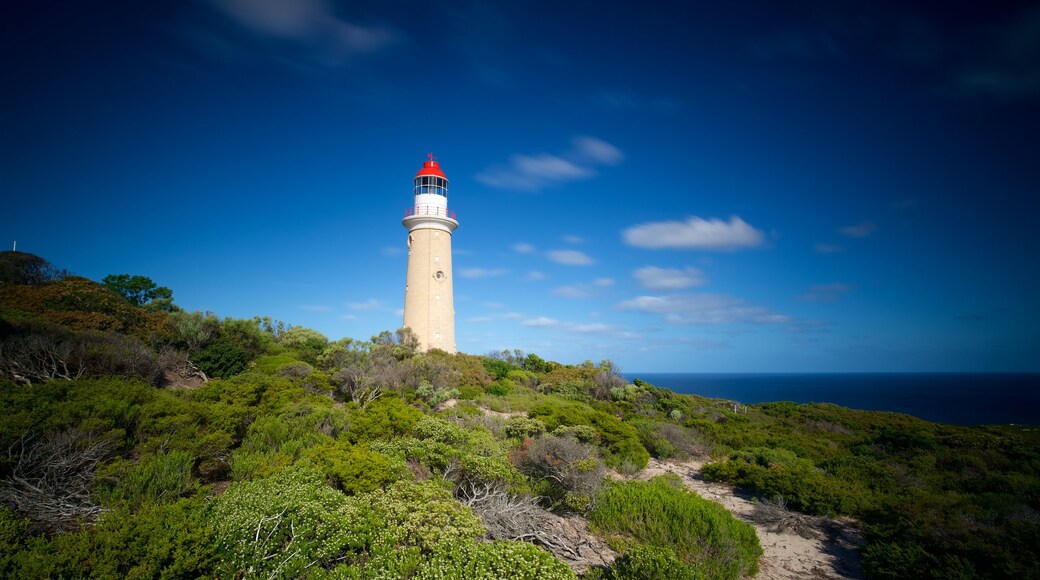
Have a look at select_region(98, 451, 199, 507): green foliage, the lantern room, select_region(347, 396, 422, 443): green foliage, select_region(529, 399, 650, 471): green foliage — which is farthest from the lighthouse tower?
select_region(98, 451, 199, 507): green foliage

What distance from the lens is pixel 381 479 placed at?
7.29 meters

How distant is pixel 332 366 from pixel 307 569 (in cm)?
1436

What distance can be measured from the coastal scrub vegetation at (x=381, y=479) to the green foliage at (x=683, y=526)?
36 millimetres

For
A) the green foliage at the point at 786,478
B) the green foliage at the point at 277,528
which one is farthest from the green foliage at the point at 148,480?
the green foliage at the point at 786,478

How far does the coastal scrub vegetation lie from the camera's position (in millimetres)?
4922

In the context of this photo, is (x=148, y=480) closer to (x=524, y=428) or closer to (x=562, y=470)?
(x=562, y=470)

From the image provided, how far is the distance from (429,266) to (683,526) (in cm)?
1681

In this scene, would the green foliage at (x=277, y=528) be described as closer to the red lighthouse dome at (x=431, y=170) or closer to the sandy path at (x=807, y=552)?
the sandy path at (x=807, y=552)

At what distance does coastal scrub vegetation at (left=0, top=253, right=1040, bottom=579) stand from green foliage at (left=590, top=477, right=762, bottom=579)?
4 centimetres

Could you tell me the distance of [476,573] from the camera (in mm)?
4676

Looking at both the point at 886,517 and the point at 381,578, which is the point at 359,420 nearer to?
the point at 381,578

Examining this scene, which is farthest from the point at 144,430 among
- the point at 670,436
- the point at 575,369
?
the point at 575,369

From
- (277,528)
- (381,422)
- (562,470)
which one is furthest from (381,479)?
(562,470)

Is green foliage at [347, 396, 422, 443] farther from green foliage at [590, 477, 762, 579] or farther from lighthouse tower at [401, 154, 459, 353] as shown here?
lighthouse tower at [401, 154, 459, 353]
